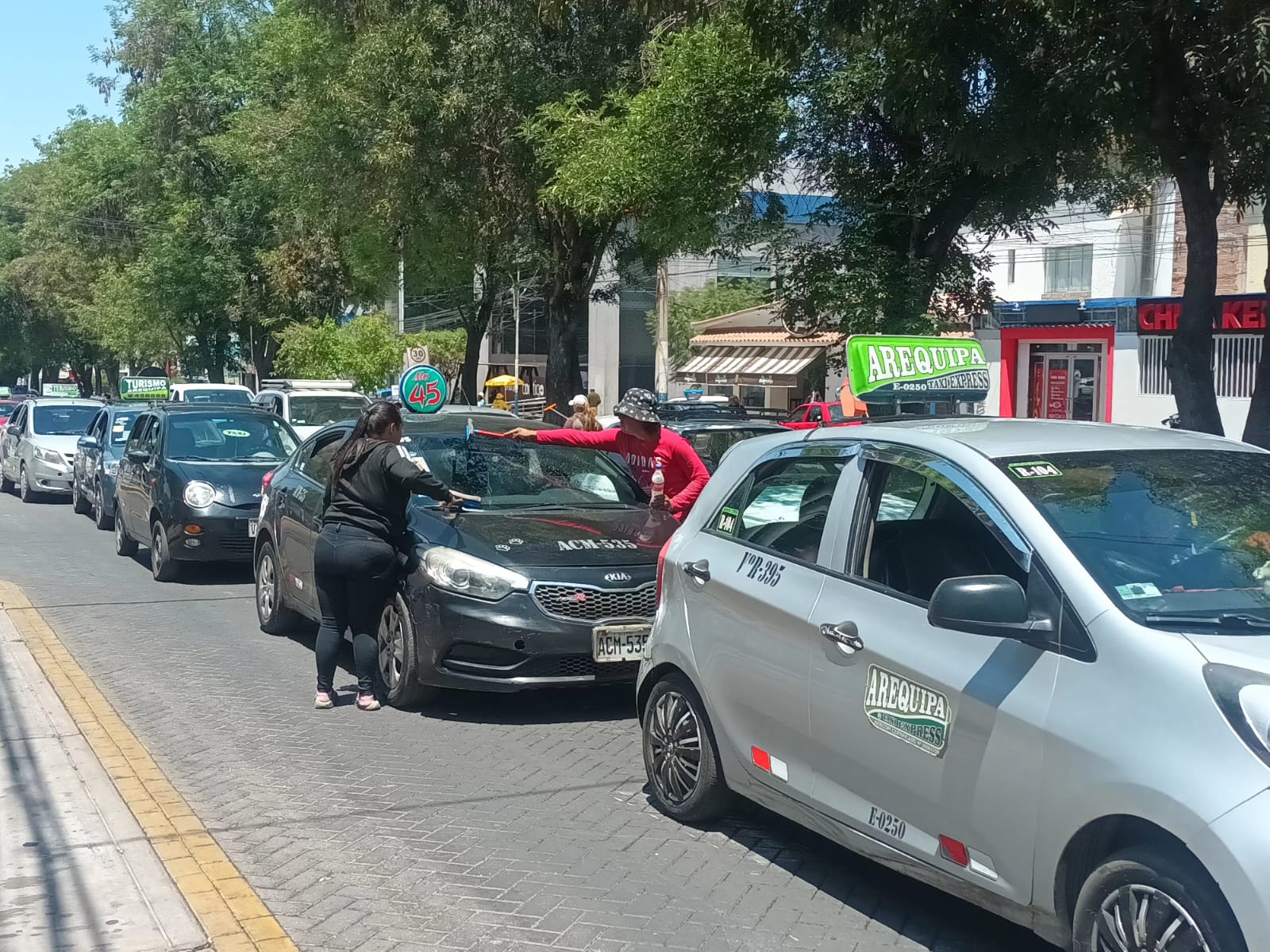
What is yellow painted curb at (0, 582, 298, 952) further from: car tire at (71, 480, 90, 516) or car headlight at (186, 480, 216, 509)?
car tire at (71, 480, 90, 516)

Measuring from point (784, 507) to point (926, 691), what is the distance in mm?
1413

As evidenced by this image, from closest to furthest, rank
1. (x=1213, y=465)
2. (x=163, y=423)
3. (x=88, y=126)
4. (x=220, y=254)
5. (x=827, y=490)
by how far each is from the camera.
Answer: (x=1213, y=465)
(x=827, y=490)
(x=163, y=423)
(x=220, y=254)
(x=88, y=126)

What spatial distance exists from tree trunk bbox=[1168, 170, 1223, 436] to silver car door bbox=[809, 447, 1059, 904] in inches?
274

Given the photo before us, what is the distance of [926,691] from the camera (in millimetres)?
4281

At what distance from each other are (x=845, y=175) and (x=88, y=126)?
149ft

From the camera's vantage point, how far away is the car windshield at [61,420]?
2359cm

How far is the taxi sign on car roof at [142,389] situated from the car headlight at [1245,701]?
110 ft

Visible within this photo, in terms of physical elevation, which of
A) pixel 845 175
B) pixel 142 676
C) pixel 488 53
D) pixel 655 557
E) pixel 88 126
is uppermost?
pixel 88 126

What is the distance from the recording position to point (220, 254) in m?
39.3

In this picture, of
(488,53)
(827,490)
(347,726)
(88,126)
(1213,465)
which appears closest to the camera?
(1213,465)

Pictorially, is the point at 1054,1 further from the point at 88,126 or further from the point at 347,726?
the point at 88,126

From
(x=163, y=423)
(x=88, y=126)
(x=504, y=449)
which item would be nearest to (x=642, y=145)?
(x=163, y=423)

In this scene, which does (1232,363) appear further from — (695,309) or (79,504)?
(695,309)

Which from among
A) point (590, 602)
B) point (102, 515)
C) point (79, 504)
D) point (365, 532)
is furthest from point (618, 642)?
point (79, 504)
